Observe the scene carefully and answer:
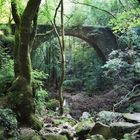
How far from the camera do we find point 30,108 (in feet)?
25.0

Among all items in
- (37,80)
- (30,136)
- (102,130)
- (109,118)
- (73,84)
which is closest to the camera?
(30,136)

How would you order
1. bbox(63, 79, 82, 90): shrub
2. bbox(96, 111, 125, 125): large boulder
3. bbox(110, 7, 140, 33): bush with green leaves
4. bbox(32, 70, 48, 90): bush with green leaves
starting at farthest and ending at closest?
bbox(63, 79, 82, 90): shrub → bbox(96, 111, 125, 125): large boulder → bbox(110, 7, 140, 33): bush with green leaves → bbox(32, 70, 48, 90): bush with green leaves

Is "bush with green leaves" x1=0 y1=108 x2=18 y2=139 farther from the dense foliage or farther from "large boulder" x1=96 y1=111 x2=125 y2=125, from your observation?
"large boulder" x1=96 y1=111 x2=125 y2=125

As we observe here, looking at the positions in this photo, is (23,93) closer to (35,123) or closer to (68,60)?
(35,123)

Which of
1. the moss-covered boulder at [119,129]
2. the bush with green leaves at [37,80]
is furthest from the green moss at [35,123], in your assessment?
the moss-covered boulder at [119,129]

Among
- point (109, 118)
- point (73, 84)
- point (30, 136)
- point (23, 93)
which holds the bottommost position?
point (73, 84)

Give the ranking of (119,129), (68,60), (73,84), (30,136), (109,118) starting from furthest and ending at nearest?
(68,60), (73,84), (109,118), (119,129), (30,136)

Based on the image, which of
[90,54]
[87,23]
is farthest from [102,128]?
[90,54]

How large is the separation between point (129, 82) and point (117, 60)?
1.29 metres

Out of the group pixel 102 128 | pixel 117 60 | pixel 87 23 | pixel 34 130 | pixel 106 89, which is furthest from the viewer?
pixel 87 23

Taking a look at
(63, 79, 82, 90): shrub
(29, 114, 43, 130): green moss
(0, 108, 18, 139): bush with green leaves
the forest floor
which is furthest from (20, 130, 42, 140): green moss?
(63, 79, 82, 90): shrub

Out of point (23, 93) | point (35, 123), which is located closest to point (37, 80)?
point (23, 93)

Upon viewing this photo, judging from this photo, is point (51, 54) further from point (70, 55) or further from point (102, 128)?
point (102, 128)

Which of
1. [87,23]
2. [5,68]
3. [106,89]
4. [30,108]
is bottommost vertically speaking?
[106,89]
